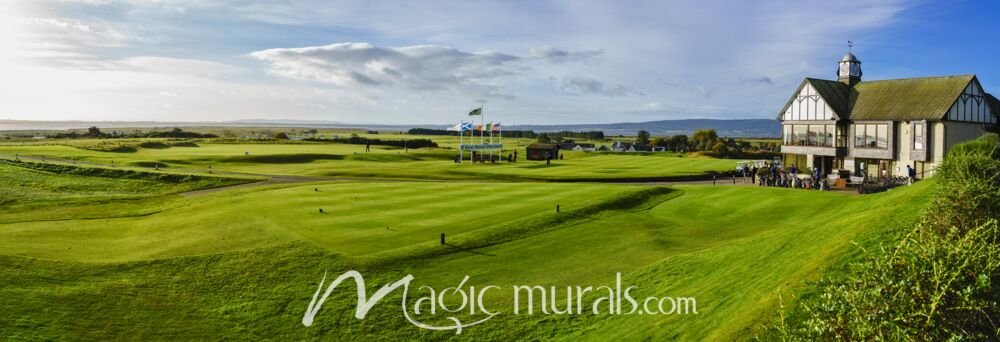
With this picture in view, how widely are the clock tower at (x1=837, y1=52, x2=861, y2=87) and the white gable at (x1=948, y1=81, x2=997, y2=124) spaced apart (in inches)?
362

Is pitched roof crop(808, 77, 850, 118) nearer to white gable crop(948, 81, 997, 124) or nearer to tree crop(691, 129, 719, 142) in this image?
white gable crop(948, 81, 997, 124)

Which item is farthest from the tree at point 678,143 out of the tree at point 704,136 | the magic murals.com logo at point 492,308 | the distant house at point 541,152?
the magic murals.com logo at point 492,308

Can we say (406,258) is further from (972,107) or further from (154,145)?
(154,145)

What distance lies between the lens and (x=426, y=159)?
9675 cm

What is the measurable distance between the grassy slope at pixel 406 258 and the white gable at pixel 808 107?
16532mm

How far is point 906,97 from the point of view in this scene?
157 feet

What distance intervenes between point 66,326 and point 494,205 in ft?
76.6

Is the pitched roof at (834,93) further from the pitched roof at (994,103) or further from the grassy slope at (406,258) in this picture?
the grassy slope at (406,258)

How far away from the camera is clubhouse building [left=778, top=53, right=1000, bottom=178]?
45188mm

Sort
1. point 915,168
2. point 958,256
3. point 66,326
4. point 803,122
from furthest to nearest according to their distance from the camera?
point 803,122
point 915,168
point 66,326
point 958,256

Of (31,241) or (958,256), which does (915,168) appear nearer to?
(958,256)

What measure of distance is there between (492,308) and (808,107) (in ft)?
146

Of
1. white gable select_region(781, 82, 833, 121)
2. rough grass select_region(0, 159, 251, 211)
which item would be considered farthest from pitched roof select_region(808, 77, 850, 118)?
rough grass select_region(0, 159, 251, 211)

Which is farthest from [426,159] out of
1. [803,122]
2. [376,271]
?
[376,271]
